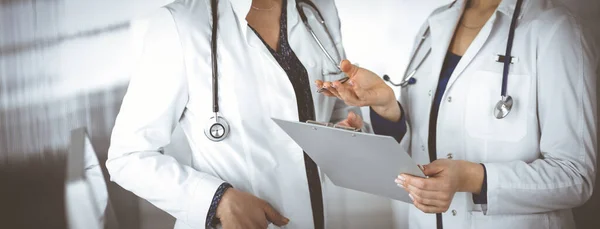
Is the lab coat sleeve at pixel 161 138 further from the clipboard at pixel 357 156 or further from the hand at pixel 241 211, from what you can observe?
the clipboard at pixel 357 156

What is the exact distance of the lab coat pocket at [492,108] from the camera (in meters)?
1.33

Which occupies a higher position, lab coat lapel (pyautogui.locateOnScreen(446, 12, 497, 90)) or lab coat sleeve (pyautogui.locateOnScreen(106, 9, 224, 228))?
lab coat lapel (pyautogui.locateOnScreen(446, 12, 497, 90))

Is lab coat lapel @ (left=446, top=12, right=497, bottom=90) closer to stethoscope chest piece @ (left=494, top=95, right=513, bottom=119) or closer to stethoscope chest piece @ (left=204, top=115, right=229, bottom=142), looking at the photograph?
stethoscope chest piece @ (left=494, top=95, right=513, bottom=119)

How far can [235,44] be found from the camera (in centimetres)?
140

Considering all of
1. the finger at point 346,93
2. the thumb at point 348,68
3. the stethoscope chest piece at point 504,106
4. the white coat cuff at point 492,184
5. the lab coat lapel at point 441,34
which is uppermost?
the lab coat lapel at point 441,34

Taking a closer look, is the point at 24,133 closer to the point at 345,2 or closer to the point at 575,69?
the point at 345,2

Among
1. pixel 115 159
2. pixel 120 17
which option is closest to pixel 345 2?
pixel 120 17

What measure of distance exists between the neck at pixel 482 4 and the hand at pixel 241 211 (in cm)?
73

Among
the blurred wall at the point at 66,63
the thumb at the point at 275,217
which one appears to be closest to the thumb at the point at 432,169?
the thumb at the point at 275,217

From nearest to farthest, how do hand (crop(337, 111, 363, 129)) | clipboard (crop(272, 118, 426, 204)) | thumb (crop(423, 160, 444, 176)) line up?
clipboard (crop(272, 118, 426, 204))
thumb (crop(423, 160, 444, 176))
hand (crop(337, 111, 363, 129))

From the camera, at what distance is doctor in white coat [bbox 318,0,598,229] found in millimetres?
1293

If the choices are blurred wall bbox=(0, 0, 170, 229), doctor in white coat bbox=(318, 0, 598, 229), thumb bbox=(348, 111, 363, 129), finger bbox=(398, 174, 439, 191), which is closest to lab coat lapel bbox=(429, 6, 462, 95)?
doctor in white coat bbox=(318, 0, 598, 229)

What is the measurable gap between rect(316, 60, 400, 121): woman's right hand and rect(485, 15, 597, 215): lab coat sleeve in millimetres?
275

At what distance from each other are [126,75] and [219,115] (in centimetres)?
28
